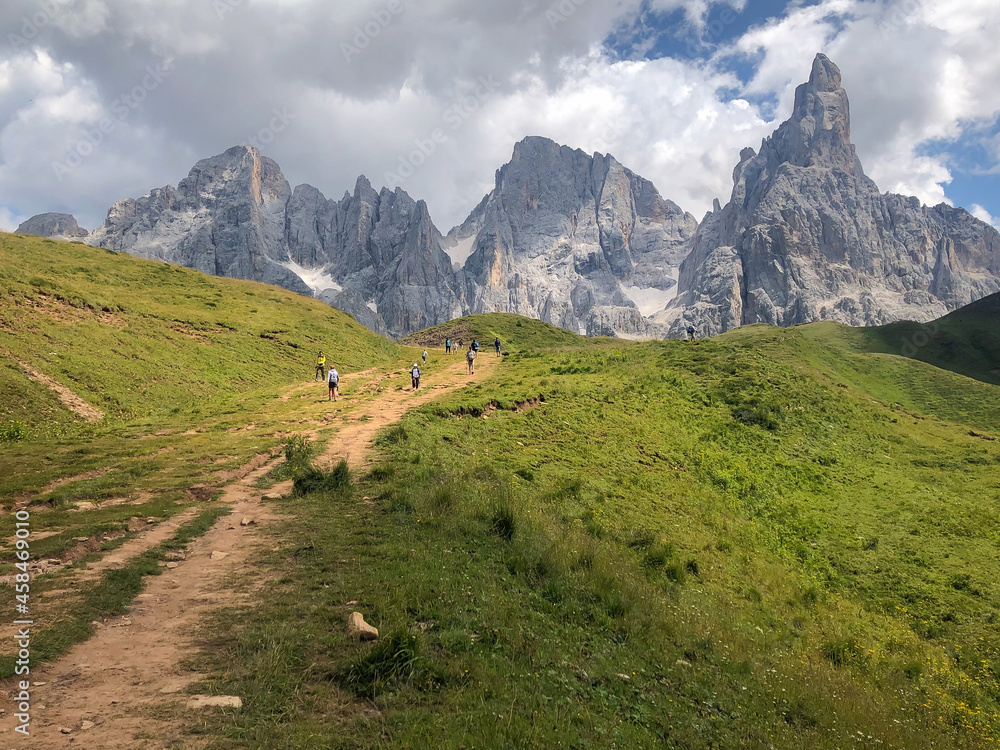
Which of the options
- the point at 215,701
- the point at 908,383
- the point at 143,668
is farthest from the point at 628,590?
the point at 908,383

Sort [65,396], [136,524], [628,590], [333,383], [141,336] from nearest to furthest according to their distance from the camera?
[136,524]
[628,590]
[65,396]
[333,383]
[141,336]

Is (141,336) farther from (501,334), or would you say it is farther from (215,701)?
(501,334)

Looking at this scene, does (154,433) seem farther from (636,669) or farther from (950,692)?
(950,692)

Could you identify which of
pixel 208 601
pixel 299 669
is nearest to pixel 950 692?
pixel 299 669

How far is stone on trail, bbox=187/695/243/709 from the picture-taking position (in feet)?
19.4

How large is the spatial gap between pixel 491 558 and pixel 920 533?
18.6 m

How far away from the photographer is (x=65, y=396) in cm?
2484

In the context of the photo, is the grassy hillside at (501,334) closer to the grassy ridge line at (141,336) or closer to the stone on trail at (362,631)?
the grassy ridge line at (141,336)

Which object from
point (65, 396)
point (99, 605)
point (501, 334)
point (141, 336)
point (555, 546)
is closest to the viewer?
point (99, 605)

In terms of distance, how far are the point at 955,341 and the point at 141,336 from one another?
116 meters

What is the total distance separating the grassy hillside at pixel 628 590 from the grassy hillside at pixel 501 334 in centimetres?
4790

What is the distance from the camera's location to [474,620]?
8.72 meters

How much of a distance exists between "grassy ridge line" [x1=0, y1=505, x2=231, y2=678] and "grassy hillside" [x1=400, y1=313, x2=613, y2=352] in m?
62.6

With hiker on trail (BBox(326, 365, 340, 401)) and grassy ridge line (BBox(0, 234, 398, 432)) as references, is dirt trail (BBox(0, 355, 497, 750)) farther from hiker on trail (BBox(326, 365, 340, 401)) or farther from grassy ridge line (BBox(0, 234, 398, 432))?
grassy ridge line (BBox(0, 234, 398, 432))
